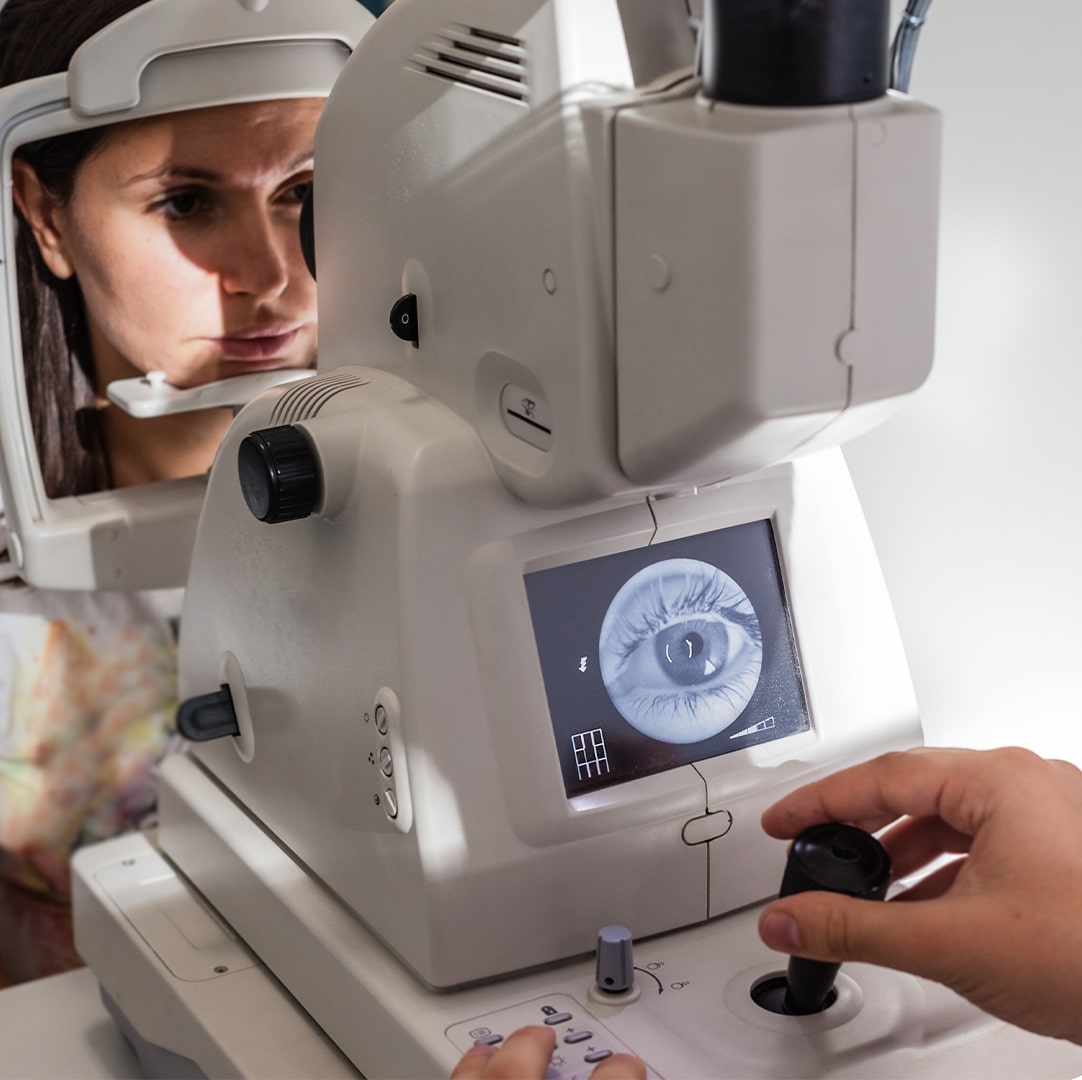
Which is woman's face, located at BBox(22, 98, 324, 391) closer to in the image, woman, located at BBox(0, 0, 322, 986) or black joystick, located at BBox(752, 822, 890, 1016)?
woman, located at BBox(0, 0, 322, 986)

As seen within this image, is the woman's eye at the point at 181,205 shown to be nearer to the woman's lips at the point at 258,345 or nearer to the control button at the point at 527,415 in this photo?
the woman's lips at the point at 258,345

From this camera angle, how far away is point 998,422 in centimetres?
138

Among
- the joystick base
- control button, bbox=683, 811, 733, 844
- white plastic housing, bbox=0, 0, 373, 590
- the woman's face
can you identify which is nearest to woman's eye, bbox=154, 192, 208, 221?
the woman's face

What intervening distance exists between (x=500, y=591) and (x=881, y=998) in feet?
1.20

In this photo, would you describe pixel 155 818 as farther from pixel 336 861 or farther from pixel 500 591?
pixel 500 591

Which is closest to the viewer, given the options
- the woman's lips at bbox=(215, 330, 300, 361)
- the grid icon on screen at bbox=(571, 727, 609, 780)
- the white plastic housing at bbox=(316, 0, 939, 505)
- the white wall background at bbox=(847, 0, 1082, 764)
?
the white plastic housing at bbox=(316, 0, 939, 505)

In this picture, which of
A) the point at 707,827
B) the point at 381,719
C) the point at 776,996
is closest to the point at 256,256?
the point at 381,719

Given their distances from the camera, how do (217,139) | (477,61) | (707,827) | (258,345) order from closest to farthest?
(477,61) → (707,827) → (217,139) → (258,345)

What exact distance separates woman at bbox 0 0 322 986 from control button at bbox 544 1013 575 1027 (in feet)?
2.69

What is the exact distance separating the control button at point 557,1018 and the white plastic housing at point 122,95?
0.74 m

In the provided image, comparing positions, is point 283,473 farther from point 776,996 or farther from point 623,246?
point 776,996

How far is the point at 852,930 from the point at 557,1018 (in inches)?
9.0

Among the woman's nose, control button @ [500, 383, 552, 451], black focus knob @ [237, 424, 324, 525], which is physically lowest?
black focus knob @ [237, 424, 324, 525]

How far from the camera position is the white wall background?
1.29m
